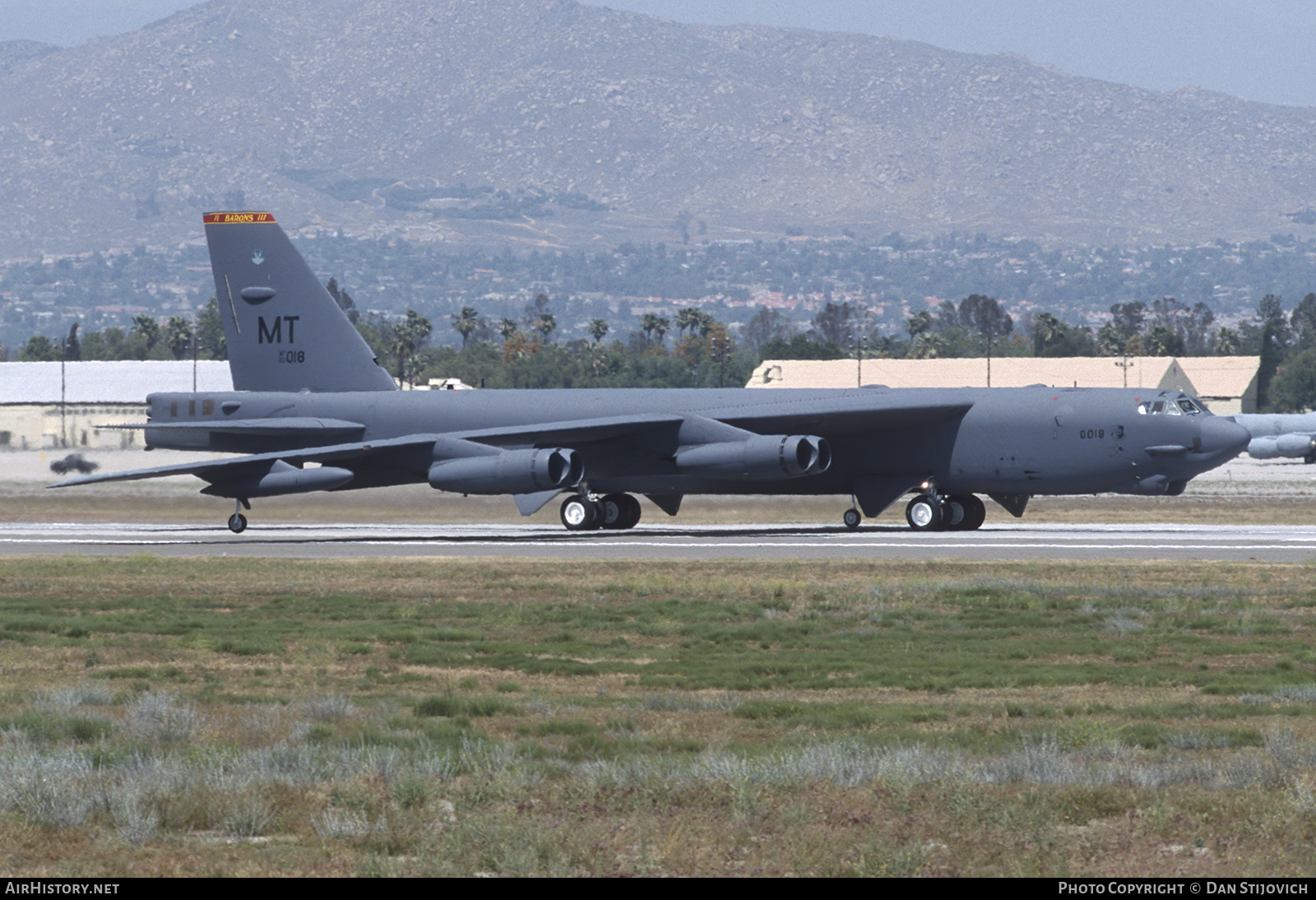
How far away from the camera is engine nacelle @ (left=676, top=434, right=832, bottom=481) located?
3303 cm

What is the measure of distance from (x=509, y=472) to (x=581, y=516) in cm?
383

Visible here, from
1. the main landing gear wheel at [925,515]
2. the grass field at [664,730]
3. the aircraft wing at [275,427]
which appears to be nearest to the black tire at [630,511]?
the aircraft wing at [275,427]

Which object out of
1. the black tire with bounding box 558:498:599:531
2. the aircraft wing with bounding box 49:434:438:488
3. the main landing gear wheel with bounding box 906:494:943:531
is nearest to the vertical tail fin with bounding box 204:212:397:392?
the aircraft wing with bounding box 49:434:438:488

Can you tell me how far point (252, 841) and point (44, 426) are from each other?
99.9 meters

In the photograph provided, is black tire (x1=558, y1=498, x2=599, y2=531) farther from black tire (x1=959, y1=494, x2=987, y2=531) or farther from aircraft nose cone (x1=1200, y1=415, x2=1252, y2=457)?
aircraft nose cone (x1=1200, y1=415, x2=1252, y2=457)

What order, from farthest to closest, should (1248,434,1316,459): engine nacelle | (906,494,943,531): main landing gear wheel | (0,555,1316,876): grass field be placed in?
(1248,434,1316,459): engine nacelle < (906,494,943,531): main landing gear wheel < (0,555,1316,876): grass field

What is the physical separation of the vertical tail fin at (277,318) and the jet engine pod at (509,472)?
18.7 feet

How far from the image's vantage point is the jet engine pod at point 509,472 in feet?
109

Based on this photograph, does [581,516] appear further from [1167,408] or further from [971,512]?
[1167,408]

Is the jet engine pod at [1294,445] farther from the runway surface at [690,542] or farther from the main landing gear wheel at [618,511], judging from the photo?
the main landing gear wheel at [618,511]

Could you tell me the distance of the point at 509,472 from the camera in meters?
33.4
